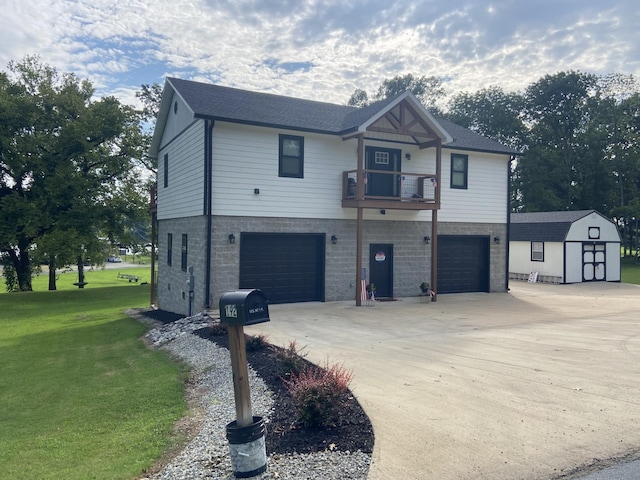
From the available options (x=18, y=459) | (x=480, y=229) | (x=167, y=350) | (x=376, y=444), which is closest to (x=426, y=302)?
(x=480, y=229)

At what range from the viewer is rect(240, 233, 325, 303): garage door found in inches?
597

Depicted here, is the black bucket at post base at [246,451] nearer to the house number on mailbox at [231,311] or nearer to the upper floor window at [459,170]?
the house number on mailbox at [231,311]

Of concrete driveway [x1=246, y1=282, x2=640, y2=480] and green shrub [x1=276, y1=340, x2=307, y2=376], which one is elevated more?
green shrub [x1=276, y1=340, x2=307, y2=376]

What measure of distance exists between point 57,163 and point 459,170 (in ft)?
72.3

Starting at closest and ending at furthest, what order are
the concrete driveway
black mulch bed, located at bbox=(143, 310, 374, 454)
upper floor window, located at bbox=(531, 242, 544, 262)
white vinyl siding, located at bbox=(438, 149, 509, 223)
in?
1. the concrete driveway
2. black mulch bed, located at bbox=(143, 310, 374, 454)
3. white vinyl siding, located at bbox=(438, 149, 509, 223)
4. upper floor window, located at bbox=(531, 242, 544, 262)

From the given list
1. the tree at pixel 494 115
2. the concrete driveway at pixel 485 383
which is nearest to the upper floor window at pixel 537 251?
the concrete driveway at pixel 485 383

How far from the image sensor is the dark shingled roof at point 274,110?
14781 mm

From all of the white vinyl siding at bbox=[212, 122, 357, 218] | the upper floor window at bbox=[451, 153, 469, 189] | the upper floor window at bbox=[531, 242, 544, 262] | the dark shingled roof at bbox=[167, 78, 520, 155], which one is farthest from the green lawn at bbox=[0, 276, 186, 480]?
the upper floor window at bbox=[531, 242, 544, 262]

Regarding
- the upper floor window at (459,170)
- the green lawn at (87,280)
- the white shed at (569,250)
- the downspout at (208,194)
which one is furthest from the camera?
the green lawn at (87,280)

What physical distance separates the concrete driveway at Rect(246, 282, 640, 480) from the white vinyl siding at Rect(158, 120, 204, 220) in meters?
4.63

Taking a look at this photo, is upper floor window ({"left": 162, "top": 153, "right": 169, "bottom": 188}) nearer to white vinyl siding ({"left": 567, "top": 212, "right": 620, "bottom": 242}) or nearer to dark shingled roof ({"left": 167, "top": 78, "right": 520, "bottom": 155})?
dark shingled roof ({"left": 167, "top": 78, "right": 520, "bottom": 155})

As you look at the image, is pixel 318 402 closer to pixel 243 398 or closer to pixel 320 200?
pixel 243 398

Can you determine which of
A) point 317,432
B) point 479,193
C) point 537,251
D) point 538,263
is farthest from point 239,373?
point 537,251

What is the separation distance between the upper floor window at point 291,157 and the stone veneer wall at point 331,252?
1.58 meters
